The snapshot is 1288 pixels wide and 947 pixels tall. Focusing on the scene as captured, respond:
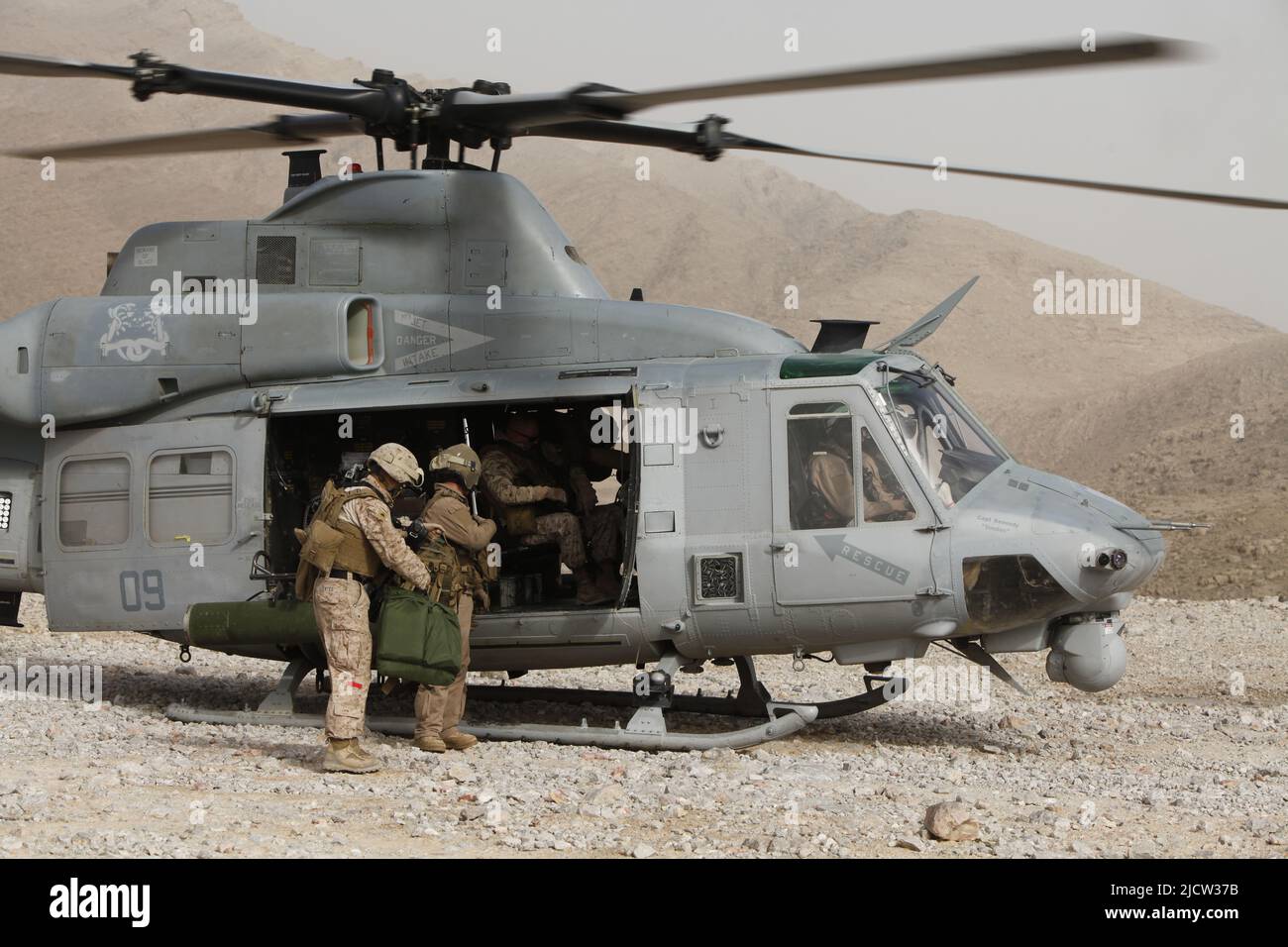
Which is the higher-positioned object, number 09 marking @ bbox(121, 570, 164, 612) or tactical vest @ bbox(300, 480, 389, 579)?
tactical vest @ bbox(300, 480, 389, 579)

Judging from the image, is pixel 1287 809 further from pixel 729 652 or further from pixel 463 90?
pixel 463 90

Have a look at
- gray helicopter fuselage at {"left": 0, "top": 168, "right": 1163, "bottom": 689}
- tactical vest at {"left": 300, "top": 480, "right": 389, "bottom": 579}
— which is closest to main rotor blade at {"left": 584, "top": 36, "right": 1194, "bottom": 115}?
gray helicopter fuselage at {"left": 0, "top": 168, "right": 1163, "bottom": 689}

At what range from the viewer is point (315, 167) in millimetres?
9781

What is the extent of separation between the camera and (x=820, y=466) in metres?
8.27

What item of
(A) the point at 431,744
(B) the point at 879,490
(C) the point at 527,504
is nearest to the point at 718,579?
(B) the point at 879,490

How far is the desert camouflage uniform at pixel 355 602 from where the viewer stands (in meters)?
A: 7.81

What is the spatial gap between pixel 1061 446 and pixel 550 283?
30.2m

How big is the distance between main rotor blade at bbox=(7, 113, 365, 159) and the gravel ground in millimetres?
3399

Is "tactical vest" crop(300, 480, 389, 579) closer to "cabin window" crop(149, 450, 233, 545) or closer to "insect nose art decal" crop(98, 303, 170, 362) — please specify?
"cabin window" crop(149, 450, 233, 545)

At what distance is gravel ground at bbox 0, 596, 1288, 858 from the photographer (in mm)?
6133

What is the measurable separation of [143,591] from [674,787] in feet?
12.7

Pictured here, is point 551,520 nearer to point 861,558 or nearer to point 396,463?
point 396,463

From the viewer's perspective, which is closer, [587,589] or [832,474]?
[832,474]

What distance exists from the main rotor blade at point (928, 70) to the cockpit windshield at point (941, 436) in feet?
7.15
